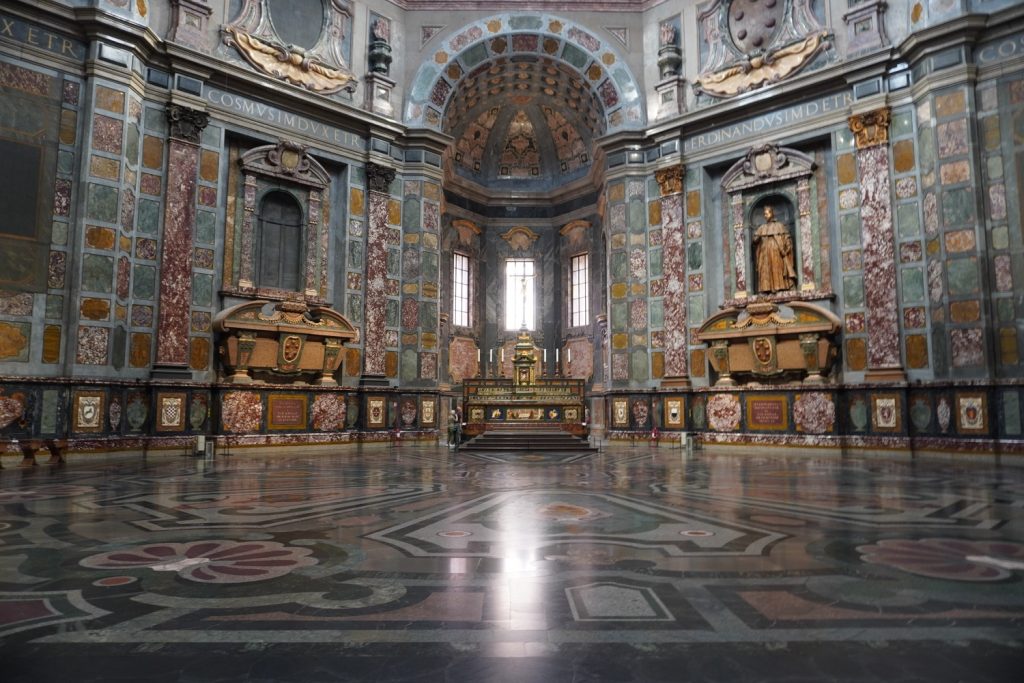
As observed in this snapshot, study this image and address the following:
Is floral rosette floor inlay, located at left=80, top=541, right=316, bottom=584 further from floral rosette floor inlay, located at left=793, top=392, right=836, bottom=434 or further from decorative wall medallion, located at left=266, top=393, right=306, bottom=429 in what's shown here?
floral rosette floor inlay, located at left=793, top=392, right=836, bottom=434

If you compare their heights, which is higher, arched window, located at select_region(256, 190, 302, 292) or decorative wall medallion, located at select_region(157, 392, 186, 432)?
arched window, located at select_region(256, 190, 302, 292)

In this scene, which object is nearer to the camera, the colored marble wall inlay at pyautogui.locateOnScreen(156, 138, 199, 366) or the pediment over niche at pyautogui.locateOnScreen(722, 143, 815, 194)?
the colored marble wall inlay at pyautogui.locateOnScreen(156, 138, 199, 366)

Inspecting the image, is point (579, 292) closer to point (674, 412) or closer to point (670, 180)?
point (670, 180)

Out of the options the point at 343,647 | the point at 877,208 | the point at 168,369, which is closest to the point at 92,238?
the point at 168,369

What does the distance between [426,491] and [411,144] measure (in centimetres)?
1400

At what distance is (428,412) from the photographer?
18281mm

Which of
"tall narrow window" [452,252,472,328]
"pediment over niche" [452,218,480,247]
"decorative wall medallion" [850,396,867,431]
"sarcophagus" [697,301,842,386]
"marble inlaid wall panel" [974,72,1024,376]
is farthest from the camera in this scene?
"tall narrow window" [452,252,472,328]

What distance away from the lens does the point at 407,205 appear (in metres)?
18.6

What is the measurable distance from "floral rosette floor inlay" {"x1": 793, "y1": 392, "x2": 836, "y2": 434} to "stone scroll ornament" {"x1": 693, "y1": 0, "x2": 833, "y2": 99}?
8.17 m

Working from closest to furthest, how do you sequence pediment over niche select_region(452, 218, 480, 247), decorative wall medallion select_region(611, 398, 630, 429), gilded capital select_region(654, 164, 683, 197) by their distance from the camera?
gilded capital select_region(654, 164, 683, 197) → decorative wall medallion select_region(611, 398, 630, 429) → pediment over niche select_region(452, 218, 480, 247)

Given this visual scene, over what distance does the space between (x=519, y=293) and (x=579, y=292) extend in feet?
8.28

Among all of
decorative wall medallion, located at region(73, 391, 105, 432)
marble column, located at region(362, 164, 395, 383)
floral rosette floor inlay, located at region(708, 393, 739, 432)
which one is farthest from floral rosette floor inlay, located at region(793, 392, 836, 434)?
decorative wall medallion, located at region(73, 391, 105, 432)

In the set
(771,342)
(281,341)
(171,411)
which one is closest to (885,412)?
(771,342)

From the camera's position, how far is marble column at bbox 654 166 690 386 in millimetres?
17719
